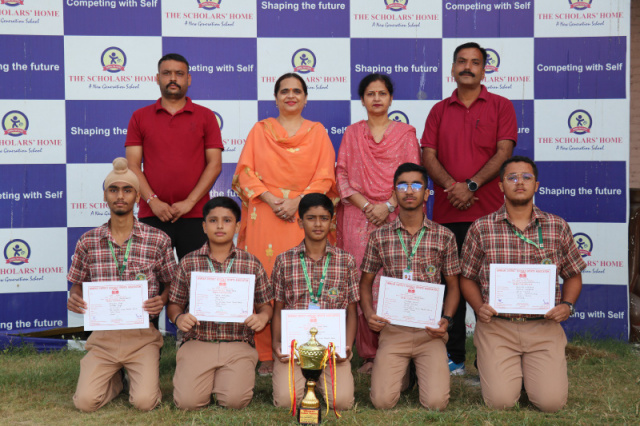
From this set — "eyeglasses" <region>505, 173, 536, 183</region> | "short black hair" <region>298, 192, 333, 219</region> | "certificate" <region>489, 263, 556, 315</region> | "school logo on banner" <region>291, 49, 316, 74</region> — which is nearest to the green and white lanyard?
"certificate" <region>489, 263, 556, 315</region>

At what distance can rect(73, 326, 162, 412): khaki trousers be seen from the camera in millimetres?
3529

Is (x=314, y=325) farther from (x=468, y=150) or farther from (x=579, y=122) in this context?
(x=579, y=122)

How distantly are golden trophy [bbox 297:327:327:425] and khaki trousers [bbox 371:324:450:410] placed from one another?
55cm

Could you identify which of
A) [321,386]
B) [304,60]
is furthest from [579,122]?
[321,386]

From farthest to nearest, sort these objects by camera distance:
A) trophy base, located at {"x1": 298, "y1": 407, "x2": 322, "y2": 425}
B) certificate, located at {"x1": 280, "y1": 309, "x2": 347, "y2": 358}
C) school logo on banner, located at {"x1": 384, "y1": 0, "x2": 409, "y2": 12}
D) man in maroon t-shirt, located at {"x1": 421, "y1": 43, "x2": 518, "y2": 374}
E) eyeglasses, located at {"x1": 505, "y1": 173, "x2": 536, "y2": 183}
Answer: school logo on banner, located at {"x1": 384, "y1": 0, "x2": 409, "y2": 12}
man in maroon t-shirt, located at {"x1": 421, "y1": 43, "x2": 518, "y2": 374}
eyeglasses, located at {"x1": 505, "y1": 173, "x2": 536, "y2": 183}
certificate, located at {"x1": 280, "y1": 309, "x2": 347, "y2": 358}
trophy base, located at {"x1": 298, "y1": 407, "x2": 322, "y2": 425}

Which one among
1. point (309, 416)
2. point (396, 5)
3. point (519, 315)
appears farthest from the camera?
point (396, 5)

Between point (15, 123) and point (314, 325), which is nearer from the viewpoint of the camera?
point (314, 325)

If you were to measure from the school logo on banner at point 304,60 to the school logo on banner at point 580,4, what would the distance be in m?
2.30

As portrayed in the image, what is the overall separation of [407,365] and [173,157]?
83.0 inches

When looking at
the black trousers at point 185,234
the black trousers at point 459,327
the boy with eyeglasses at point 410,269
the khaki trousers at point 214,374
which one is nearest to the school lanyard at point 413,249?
the boy with eyeglasses at point 410,269

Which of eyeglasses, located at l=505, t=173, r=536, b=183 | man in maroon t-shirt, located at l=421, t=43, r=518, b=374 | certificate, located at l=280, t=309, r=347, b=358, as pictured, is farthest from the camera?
man in maroon t-shirt, located at l=421, t=43, r=518, b=374

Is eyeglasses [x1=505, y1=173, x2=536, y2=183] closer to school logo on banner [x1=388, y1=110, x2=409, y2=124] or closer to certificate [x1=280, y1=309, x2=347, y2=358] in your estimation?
certificate [x1=280, y1=309, x2=347, y2=358]

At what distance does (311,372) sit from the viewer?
319 centimetres

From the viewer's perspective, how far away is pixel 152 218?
439 centimetres
